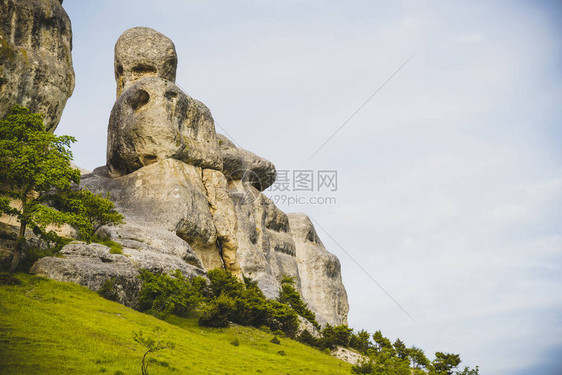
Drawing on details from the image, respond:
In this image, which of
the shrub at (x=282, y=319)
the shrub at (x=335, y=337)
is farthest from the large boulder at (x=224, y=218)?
the shrub at (x=335, y=337)

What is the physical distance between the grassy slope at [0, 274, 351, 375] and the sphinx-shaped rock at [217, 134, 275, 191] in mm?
35399

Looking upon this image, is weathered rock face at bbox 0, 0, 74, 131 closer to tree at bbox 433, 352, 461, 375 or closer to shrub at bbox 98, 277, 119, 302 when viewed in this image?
shrub at bbox 98, 277, 119, 302

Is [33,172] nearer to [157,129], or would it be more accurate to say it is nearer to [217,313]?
[217,313]

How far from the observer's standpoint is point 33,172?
30.8 meters

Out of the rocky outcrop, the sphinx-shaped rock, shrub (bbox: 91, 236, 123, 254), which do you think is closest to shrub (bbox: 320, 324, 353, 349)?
the rocky outcrop

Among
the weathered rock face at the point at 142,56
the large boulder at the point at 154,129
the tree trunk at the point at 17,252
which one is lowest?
the tree trunk at the point at 17,252

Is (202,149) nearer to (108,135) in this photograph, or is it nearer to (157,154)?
(157,154)

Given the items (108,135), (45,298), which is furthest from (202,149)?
(45,298)

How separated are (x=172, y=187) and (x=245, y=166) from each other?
20843 mm

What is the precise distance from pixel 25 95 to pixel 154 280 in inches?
777

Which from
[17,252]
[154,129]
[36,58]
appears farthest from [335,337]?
[36,58]

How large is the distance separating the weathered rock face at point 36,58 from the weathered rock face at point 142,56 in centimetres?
1723

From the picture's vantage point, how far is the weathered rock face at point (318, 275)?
78.6 metres

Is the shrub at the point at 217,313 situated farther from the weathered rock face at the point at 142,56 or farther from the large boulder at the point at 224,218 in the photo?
the weathered rock face at the point at 142,56
